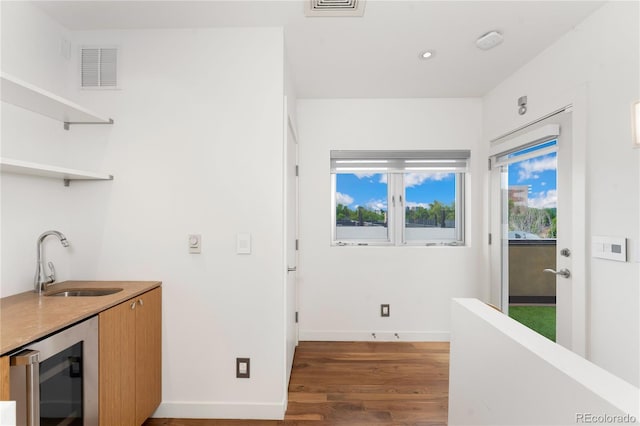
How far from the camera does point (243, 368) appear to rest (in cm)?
201

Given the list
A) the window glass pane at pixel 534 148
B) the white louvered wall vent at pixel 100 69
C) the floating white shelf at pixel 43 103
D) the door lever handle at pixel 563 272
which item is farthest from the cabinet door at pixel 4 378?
the window glass pane at pixel 534 148

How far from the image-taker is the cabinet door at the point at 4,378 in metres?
0.99

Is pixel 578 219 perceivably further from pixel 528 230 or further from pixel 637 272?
pixel 528 230

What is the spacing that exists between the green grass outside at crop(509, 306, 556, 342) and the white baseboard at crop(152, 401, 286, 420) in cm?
205

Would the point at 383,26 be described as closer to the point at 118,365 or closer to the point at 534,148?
the point at 534,148

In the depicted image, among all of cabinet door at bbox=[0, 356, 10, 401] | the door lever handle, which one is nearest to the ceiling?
the door lever handle

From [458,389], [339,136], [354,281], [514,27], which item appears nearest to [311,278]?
[354,281]

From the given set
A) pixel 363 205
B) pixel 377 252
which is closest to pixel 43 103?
pixel 363 205

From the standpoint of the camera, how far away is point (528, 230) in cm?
256

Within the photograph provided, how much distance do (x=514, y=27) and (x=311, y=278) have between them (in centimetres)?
264

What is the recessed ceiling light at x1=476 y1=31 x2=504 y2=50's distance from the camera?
206cm

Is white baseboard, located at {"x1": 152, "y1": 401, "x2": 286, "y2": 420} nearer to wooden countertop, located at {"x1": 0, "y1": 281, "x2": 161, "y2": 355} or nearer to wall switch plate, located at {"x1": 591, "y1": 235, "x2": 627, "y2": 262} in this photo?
wooden countertop, located at {"x1": 0, "y1": 281, "x2": 161, "y2": 355}

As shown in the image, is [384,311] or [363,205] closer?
[384,311]

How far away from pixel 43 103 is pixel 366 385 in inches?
109
